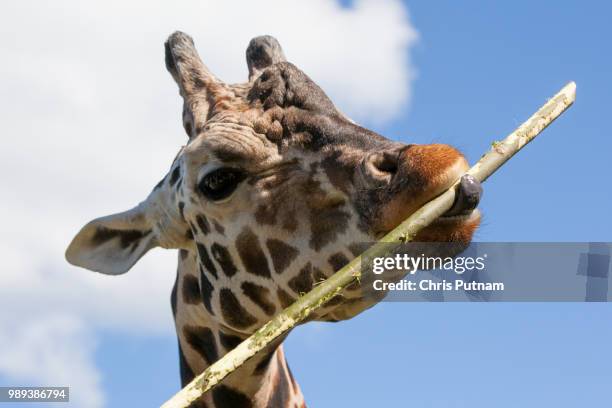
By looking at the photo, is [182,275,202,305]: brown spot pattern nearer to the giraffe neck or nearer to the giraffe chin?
the giraffe neck

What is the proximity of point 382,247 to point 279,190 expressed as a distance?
146 centimetres

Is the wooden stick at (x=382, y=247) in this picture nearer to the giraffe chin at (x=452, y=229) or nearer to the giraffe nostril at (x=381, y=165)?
the giraffe chin at (x=452, y=229)

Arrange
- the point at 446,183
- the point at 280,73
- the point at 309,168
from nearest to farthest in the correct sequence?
the point at 446,183 < the point at 309,168 < the point at 280,73

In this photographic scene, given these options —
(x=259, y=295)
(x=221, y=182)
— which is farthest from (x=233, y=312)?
(x=221, y=182)

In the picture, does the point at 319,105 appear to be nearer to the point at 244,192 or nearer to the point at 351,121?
the point at 351,121

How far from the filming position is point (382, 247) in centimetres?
396

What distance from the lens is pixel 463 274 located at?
4.82m

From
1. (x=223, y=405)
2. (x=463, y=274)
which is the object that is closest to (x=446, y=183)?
(x=463, y=274)

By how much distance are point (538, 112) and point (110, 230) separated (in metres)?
3.50

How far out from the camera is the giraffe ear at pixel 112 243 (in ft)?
21.0

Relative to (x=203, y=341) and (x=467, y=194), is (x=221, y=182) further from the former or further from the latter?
(x=467, y=194)

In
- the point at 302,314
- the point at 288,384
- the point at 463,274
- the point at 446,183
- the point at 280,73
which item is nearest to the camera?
A: the point at 302,314

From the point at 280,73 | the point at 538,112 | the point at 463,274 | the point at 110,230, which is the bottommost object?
the point at 463,274

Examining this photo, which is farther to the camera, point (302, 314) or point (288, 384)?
point (288, 384)
